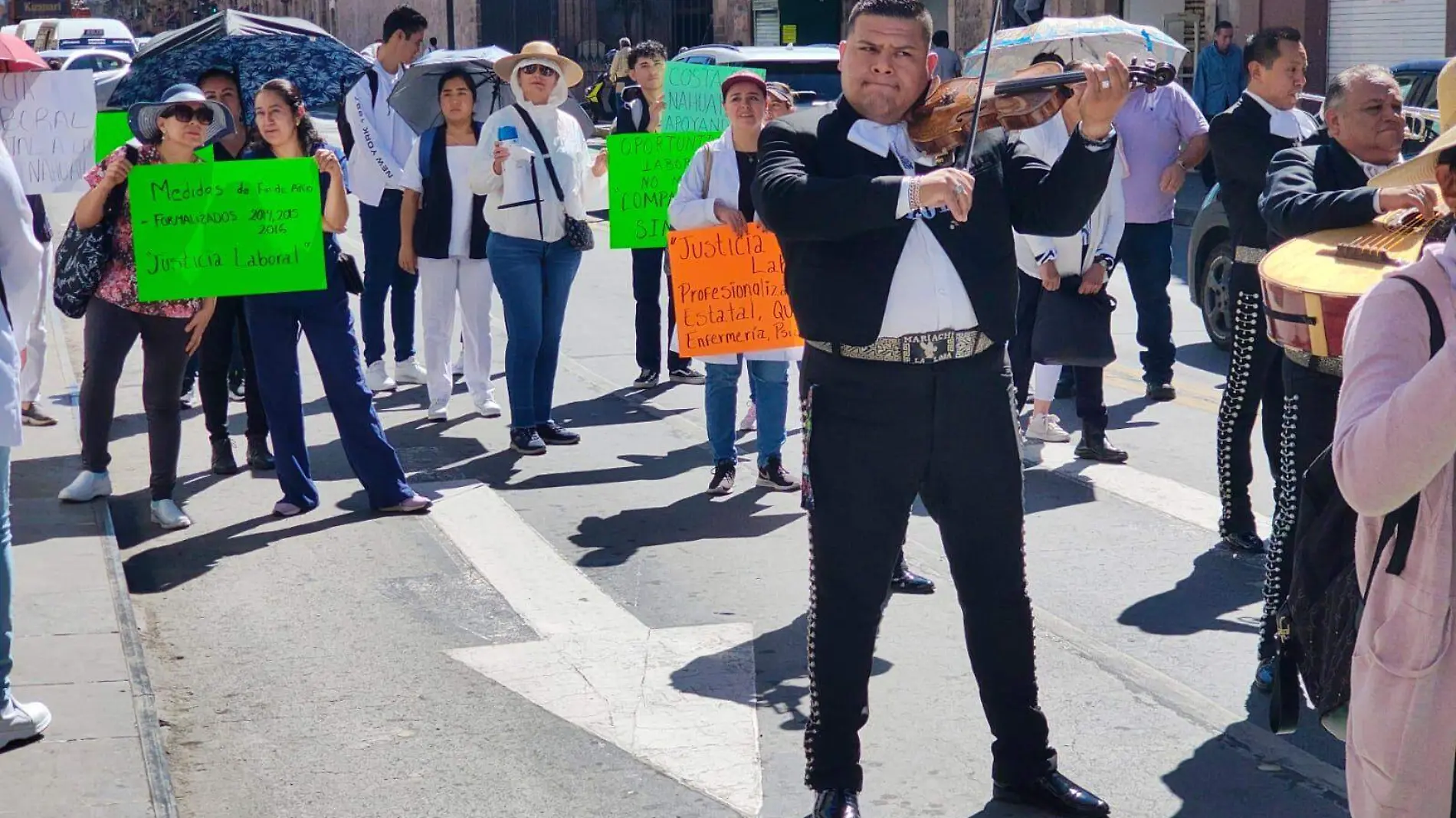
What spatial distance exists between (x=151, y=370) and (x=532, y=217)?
2.13 metres

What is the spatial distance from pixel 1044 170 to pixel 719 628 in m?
2.37

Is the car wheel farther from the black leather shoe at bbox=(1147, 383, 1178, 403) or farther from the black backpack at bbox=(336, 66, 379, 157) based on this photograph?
the black backpack at bbox=(336, 66, 379, 157)

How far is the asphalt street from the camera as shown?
4.91 metres

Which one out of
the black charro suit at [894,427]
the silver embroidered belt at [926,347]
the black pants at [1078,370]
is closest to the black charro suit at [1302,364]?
the black charro suit at [894,427]

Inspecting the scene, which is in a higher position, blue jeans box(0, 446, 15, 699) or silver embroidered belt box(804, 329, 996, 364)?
silver embroidered belt box(804, 329, 996, 364)

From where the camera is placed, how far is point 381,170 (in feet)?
34.5

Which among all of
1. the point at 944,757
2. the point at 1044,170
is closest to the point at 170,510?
the point at 944,757

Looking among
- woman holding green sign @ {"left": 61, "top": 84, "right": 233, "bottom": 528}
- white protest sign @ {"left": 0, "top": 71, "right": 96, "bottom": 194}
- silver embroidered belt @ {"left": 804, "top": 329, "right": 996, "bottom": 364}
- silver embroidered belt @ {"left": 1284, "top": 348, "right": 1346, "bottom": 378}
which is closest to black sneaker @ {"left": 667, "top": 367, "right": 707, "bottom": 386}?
white protest sign @ {"left": 0, "top": 71, "right": 96, "bottom": 194}

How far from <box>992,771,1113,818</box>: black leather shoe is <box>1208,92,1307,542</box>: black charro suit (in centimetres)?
203

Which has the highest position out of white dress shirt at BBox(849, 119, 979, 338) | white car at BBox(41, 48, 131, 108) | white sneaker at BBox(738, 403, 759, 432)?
white car at BBox(41, 48, 131, 108)

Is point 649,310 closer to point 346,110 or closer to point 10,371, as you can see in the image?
point 346,110

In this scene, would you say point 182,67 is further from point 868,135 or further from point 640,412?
point 868,135

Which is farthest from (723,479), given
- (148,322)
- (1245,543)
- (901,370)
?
(901,370)

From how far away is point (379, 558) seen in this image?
7.27 metres
